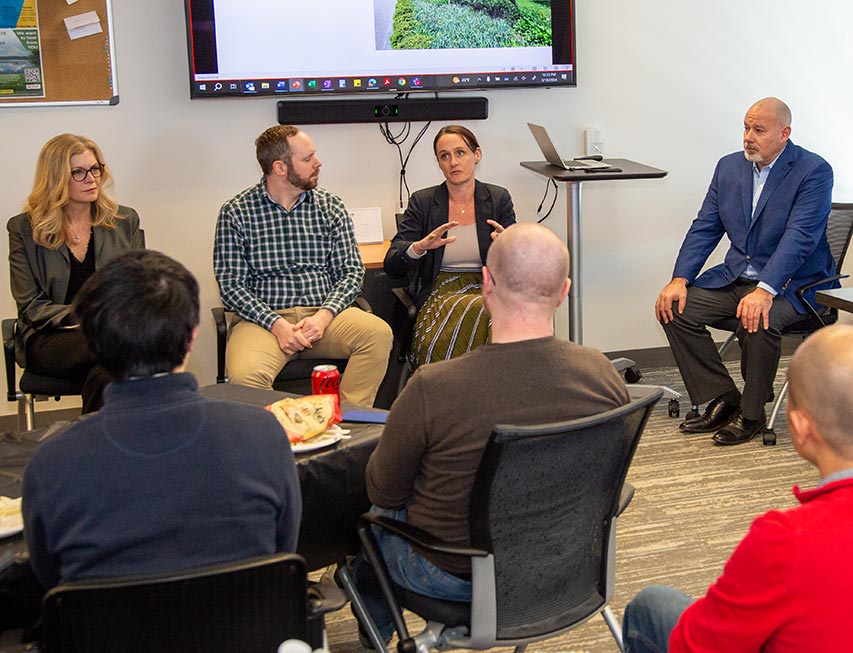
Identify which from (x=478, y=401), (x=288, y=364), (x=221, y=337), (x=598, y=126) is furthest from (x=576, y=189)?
(x=478, y=401)

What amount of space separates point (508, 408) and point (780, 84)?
3995 mm

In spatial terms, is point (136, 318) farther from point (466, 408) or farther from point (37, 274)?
point (37, 274)

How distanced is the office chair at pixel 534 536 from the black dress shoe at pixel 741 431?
89.7 inches

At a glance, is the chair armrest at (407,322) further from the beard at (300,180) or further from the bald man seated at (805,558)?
the bald man seated at (805,558)

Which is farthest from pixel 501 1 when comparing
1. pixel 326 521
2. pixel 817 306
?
pixel 326 521

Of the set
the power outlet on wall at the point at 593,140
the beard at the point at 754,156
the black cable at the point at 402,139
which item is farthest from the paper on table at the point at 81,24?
the beard at the point at 754,156

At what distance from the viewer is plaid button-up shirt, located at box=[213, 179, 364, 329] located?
4.08 metres

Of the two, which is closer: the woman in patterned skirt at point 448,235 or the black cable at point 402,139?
the woman in patterned skirt at point 448,235

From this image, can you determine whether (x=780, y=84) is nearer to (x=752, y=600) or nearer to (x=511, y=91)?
(x=511, y=91)

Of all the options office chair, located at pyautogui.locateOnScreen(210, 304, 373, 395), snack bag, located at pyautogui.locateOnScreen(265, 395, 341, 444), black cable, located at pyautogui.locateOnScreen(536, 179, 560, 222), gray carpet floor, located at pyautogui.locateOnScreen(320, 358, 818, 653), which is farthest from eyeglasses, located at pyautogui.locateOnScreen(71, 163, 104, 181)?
black cable, located at pyautogui.locateOnScreen(536, 179, 560, 222)

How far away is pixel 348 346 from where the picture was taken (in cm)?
403

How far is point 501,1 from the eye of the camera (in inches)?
187

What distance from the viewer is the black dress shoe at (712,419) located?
4.48m

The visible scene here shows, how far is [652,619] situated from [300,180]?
8.67 ft
